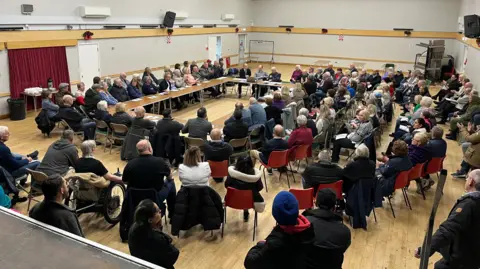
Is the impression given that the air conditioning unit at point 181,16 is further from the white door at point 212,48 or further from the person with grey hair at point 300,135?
the person with grey hair at point 300,135

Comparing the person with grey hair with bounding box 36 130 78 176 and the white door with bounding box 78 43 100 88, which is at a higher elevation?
the white door with bounding box 78 43 100 88

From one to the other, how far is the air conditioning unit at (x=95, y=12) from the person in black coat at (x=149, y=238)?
10834 millimetres

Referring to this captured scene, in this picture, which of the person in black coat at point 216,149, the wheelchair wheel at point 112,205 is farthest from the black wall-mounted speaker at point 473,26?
the wheelchair wheel at point 112,205

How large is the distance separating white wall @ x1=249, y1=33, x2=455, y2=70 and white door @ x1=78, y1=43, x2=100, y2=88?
13.1 m

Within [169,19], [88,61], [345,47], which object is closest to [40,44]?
[88,61]

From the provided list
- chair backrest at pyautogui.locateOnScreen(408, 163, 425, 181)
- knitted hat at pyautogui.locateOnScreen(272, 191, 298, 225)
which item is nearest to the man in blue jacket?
knitted hat at pyautogui.locateOnScreen(272, 191, 298, 225)

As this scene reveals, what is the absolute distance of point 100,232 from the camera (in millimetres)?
5004

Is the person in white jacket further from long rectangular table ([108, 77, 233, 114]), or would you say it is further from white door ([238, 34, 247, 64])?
white door ([238, 34, 247, 64])

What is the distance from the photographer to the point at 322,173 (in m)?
4.90

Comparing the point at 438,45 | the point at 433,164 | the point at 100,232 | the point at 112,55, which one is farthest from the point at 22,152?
the point at 438,45

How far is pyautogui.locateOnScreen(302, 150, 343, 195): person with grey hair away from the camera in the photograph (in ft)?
16.1

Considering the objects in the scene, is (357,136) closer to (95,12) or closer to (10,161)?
(10,161)

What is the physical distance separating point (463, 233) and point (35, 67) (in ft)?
37.4

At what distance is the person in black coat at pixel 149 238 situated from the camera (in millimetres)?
2996
